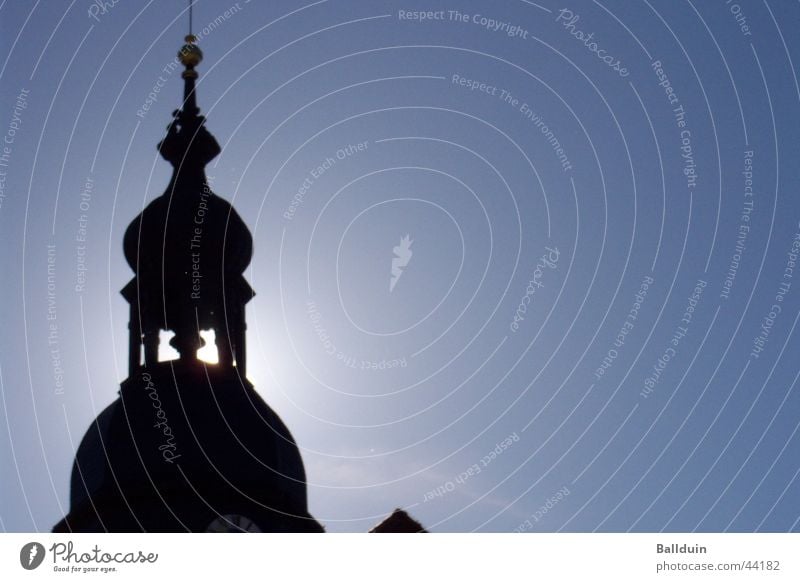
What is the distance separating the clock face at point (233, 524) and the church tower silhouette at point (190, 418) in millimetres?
26

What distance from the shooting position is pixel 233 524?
84.7 feet

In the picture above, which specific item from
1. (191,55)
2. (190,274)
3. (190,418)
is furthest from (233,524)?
(191,55)

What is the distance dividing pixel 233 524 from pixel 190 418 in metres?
2.28

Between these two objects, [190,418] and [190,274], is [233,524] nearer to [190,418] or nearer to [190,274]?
[190,418]

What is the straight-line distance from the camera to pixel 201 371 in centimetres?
2758

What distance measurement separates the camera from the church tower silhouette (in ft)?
85.6

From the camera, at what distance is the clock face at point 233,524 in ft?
84.7

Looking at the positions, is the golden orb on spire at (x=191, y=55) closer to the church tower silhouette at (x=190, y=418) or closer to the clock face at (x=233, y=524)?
the church tower silhouette at (x=190, y=418)

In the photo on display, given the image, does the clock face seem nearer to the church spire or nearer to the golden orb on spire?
the church spire

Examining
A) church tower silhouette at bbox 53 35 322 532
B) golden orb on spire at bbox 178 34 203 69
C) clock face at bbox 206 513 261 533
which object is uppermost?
golden orb on spire at bbox 178 34 203 69

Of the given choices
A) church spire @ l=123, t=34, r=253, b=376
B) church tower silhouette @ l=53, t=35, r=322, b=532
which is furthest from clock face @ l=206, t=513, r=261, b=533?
church spire @ l=123, t=34, r=253, b=376

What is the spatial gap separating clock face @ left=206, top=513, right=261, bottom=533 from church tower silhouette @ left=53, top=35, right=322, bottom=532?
1.0 inches

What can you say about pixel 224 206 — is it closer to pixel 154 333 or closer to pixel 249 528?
pixel 154 333

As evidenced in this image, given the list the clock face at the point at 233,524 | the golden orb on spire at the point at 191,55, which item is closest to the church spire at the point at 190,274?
the golden orb on spire at the point at 191,55
